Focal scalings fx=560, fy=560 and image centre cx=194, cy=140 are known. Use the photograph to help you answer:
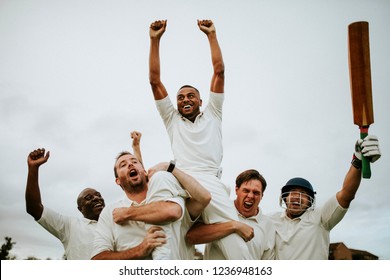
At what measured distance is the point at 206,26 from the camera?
4910 mm

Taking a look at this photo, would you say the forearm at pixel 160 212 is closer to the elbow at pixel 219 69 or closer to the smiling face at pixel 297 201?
the smiling face at pixel 297 201

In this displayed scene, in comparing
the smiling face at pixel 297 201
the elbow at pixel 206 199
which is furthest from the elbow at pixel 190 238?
the smiling face at pixel 297 201

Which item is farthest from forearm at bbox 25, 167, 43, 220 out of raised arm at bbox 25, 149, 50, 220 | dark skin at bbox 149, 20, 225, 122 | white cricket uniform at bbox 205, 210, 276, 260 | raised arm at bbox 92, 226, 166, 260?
white cricket uniform at bbox 205, 210, 276, 260

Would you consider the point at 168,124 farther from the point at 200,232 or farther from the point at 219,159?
the point at 200,232

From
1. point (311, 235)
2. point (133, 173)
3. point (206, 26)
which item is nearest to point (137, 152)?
point (133, 173)

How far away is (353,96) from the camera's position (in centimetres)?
455

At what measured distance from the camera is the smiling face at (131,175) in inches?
175

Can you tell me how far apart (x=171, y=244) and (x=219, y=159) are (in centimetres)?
90

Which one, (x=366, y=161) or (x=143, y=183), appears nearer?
(x=366, y=161)

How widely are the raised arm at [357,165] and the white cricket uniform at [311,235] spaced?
0.08m

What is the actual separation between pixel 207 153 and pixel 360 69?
4.64 feet

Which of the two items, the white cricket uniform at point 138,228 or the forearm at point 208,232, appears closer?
the white cricket uniform at point 138,228

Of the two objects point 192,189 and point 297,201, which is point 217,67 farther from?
point 297,201
